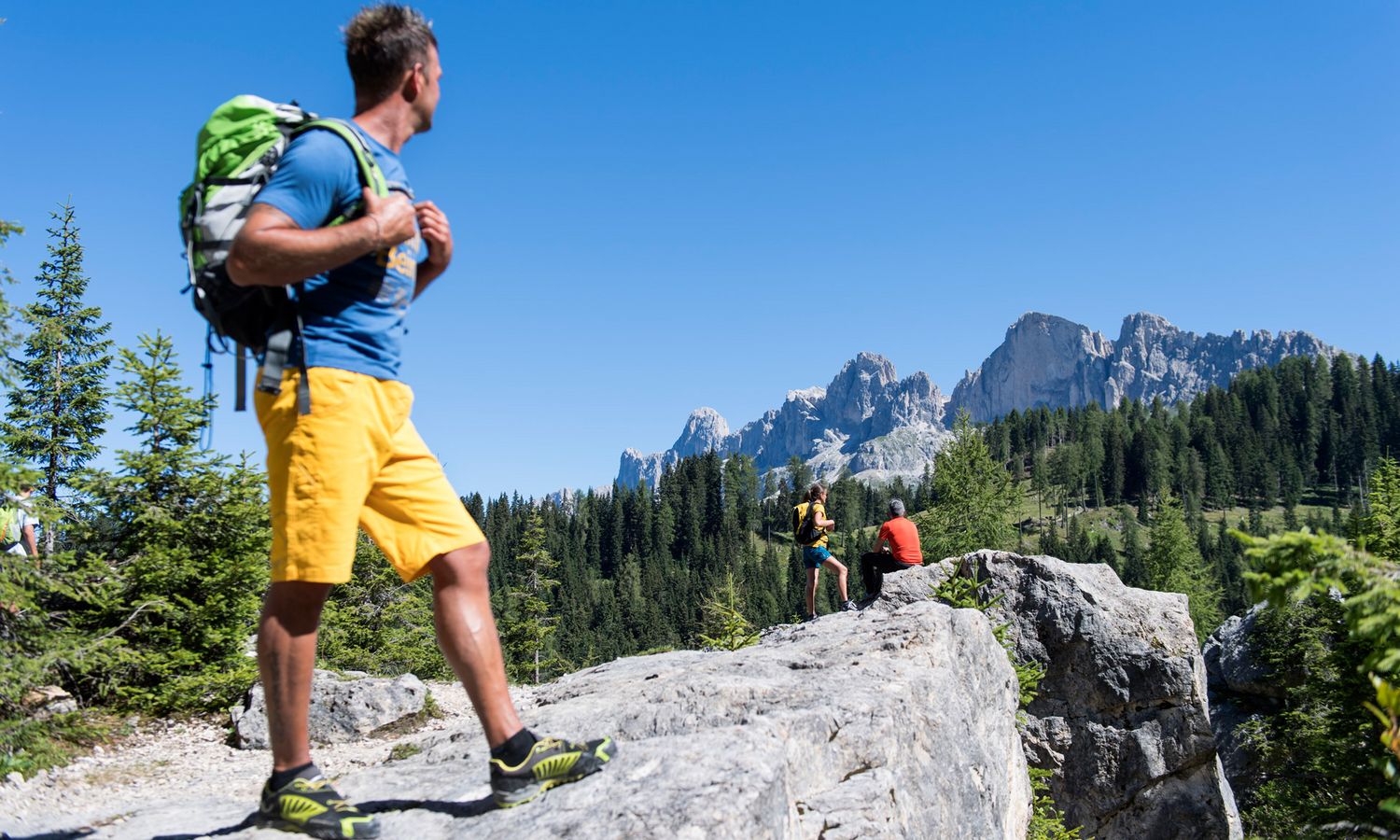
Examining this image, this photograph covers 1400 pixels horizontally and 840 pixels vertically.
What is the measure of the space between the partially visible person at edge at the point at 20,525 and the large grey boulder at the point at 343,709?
2.89 meters

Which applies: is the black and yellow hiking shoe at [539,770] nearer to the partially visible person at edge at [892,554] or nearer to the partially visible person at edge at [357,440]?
the partially visible person at edge at [357,440]

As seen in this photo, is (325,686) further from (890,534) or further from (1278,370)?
(1278,370)

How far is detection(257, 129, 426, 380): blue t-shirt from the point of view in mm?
2869

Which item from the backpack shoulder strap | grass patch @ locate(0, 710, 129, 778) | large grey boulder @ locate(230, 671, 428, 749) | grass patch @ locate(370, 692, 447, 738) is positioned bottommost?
grass patch @ locate(370, 692, 447, 738)

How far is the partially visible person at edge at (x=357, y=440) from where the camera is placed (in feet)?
9.38

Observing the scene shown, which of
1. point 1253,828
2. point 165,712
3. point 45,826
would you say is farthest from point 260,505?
point 1253,828

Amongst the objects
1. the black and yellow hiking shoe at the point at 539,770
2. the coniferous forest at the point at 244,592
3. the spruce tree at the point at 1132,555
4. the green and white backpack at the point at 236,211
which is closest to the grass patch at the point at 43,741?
the coniferous forest at the point at 244,592

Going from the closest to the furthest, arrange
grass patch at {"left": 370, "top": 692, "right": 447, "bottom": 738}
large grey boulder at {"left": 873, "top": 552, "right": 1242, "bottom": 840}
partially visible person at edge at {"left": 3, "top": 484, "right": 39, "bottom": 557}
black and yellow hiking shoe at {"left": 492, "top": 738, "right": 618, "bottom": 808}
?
black and yellow hiking shoe at {"left": 492, "top": 738, "right": 618, "bottom": 808} < partially visible person at edge at {"left": 3, "top": 484, "right": 39, "bottom": 557} < grass patch at {"left": 370, "top": 692, "right": 447, "bottom": 738} < large grey boulder at {"left": 873, "top": 552, "right": 1242, "bottom": 840}

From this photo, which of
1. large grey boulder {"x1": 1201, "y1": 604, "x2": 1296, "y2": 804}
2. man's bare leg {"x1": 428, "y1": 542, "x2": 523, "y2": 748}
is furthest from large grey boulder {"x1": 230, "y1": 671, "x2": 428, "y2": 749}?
large grey boulder {"x1": 1201, "y1": 604, "x2": 1296, "y2": 804}

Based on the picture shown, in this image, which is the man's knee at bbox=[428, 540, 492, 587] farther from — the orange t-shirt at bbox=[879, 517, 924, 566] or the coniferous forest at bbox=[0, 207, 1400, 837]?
the orange t-shirt at bbox=[879, 517, 924, 566]

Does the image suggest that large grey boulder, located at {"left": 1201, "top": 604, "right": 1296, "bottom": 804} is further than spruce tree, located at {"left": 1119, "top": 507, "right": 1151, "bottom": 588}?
No

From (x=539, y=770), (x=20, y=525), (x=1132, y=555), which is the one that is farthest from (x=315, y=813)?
(x=1132, y=555)

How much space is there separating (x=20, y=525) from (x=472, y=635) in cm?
988

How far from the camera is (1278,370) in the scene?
15138 centimetres
